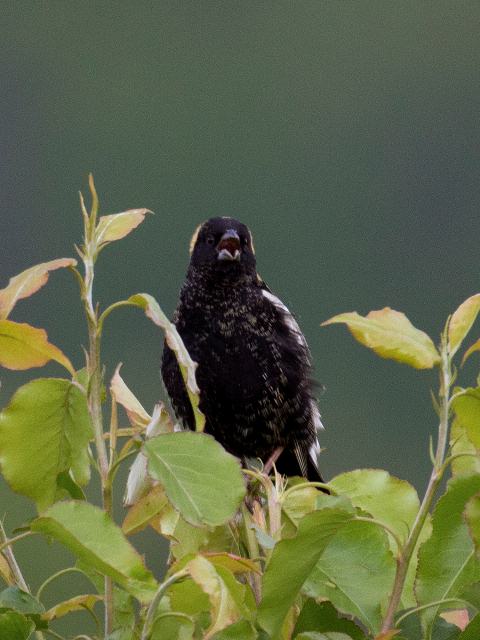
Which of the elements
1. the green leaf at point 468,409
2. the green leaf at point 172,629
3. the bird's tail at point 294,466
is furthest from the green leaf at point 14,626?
the bird's tail at point 294,466

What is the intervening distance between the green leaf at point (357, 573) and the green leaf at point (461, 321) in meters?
0.19

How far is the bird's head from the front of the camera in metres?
3.52

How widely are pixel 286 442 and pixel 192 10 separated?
38.3 metres

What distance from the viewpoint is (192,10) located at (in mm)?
40688

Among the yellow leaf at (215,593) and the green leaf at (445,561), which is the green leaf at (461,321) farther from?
the yellow leaf at (215,593)

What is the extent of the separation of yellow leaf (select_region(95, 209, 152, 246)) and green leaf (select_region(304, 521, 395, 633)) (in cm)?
37

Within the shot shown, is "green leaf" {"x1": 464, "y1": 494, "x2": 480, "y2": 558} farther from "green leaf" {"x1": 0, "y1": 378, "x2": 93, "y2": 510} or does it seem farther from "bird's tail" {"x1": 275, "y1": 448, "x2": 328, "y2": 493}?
"bird's tail" {"x1": 275, "y1": 448, "x2": 328, "y2": 493}

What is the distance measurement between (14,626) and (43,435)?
0.20 metres

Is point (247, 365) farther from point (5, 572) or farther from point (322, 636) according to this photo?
point (322, 636)

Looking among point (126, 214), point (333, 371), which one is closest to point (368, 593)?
point (126, 214)

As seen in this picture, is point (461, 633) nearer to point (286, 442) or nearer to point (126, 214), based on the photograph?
point (126, 214)

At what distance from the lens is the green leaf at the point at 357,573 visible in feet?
4.39

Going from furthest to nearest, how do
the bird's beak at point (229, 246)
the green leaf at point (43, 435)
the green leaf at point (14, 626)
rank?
the bird's beak at point (229, 246) < the green leaf at point (43, 435) < the green leaf at point (14, 626)

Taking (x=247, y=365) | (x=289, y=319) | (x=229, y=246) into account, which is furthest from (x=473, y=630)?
(x=229, y=246)
